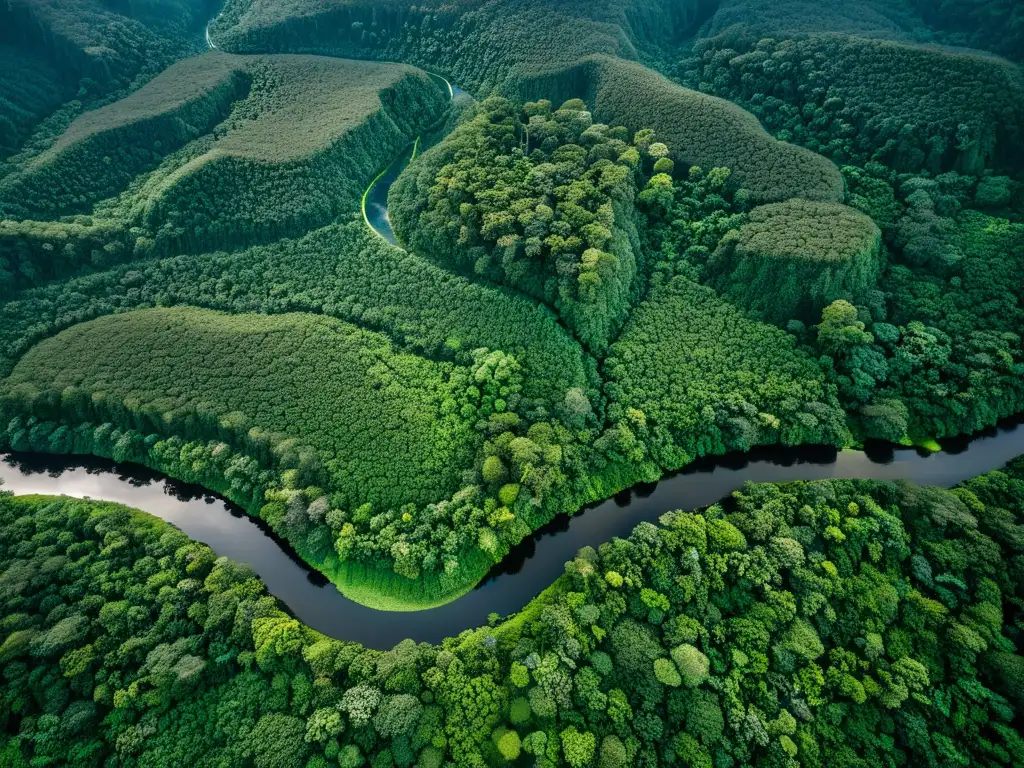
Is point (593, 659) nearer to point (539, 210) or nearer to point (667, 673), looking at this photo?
point (667, 673)

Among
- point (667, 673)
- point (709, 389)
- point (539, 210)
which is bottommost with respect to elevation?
point (667, 673)

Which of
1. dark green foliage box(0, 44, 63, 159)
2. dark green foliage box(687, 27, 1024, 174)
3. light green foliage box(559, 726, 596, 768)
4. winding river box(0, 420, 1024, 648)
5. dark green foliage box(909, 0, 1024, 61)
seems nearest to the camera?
light green foliage box(559, 726, 596, 768)

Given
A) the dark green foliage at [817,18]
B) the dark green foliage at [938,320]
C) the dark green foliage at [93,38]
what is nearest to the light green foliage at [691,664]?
the dark green foliage at [938,320]

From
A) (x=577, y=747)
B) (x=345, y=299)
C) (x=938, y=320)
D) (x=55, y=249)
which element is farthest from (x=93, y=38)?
(x=938, y=320)

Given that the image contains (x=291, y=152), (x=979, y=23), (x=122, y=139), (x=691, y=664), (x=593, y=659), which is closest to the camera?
(x=691, y=664)

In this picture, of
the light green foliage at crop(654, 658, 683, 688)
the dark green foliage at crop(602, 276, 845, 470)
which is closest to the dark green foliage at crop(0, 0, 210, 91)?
the dark green foliage at crop(602, 276, 845, 470)

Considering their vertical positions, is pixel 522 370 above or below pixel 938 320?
below

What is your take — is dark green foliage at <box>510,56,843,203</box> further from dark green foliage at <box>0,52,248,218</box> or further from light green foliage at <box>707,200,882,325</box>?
dark green foliage at <box>0,52,248,218</box>

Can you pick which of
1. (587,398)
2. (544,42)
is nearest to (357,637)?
(587,398)
